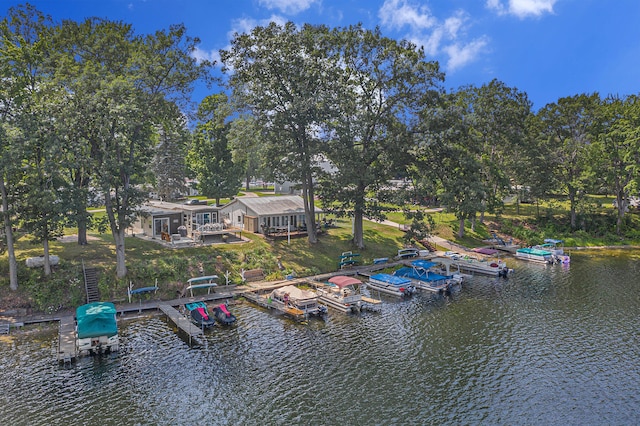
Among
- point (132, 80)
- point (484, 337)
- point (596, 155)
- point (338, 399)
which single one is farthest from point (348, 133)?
point (596, 155)

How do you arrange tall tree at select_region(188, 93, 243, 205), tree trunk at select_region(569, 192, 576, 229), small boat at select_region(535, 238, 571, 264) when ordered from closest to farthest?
small boat at select_region(535, 238, 571, 264)
tree trunk at select_region(569, 192, 576, 229)
tall tree at select_region(188, 93, 243, 205)

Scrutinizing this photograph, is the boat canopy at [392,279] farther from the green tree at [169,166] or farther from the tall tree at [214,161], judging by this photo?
the green tree at [169,166]

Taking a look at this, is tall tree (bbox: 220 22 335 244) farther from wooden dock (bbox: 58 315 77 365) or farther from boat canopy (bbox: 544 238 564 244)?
boat canopy (bbox: 544 238 564 244)

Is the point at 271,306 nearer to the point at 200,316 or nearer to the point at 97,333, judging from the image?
the point at 200,316

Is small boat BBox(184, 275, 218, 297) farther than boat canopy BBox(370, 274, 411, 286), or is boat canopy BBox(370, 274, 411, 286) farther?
boat canopy BBox(370, 274, 411, 286)

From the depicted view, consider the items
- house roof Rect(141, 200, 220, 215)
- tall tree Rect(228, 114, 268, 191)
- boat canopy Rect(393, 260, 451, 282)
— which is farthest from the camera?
house roof Rect(141, 200, 220, 215)

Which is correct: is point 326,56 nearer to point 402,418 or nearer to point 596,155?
point 402,418

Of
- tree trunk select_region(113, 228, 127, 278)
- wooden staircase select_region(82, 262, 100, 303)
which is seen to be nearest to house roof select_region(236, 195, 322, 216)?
tree trunk select_region(113, 228, 127, 278)
